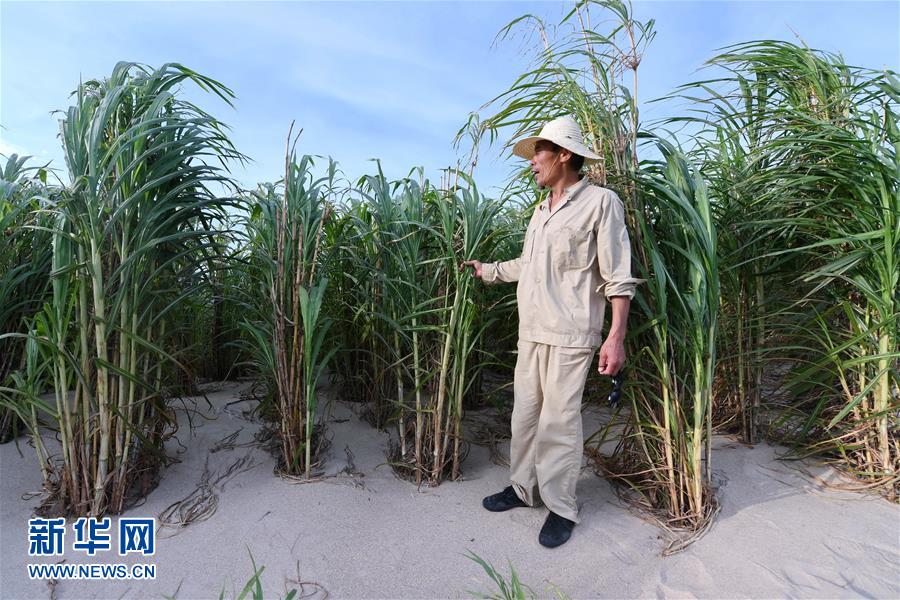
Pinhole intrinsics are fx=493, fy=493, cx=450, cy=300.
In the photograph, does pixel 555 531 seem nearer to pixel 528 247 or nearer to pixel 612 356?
pixel 612 356

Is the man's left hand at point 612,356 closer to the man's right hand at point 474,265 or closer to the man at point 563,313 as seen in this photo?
the man at point 563,313

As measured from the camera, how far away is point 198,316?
312 centimetres

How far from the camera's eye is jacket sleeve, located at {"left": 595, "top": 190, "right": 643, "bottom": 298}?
1757mm

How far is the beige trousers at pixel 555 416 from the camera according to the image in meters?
1.84

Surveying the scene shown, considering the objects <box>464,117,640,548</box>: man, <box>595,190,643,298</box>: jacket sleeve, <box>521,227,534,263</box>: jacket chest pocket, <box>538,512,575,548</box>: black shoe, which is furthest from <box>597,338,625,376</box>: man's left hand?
<box>538,512,575,548</box>: black shoe

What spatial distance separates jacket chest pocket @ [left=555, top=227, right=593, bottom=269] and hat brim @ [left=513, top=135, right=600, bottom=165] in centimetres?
28

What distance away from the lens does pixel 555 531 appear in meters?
1.81

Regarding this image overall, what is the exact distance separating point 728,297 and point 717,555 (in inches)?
52.5

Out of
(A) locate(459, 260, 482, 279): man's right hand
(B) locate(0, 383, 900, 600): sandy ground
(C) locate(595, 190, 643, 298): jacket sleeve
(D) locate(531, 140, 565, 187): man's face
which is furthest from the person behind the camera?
(A) locate(459, 260, 482, 279): man's right hand

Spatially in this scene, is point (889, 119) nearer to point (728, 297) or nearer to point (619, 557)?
point (728, 297)

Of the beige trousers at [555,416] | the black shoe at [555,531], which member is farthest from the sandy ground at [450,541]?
the beige trousers at [555,416]

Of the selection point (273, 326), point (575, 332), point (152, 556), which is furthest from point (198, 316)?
point (575, 332)

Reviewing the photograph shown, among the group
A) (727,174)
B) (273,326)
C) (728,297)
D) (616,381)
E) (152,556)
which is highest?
(727,174)

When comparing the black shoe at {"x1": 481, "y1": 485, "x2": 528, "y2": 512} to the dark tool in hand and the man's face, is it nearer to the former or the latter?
the dark tool in hand
